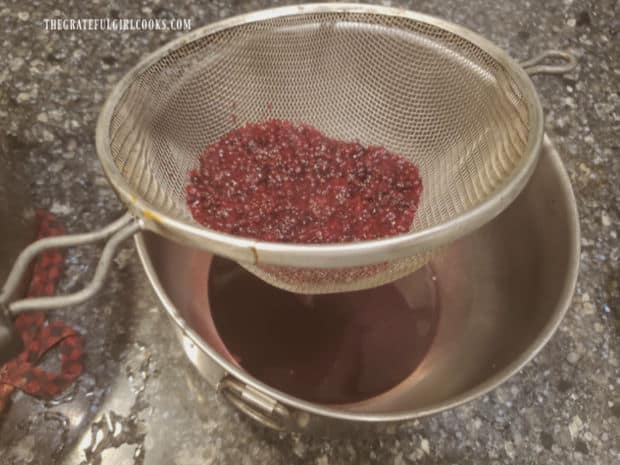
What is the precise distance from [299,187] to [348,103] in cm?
30

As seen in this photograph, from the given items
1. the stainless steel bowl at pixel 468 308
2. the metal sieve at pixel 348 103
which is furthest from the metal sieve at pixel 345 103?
the stainless steel bowl at pixel 468 308

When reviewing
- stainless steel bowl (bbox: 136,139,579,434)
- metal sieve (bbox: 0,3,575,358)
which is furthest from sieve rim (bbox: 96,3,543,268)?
stainless steel bowl (bbox: 136,139,579,434)

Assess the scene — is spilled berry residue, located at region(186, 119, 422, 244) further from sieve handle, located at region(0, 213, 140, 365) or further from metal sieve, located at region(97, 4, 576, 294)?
sieve handle, located at region(0, 213, 140, 365)

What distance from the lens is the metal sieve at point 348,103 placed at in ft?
3.05

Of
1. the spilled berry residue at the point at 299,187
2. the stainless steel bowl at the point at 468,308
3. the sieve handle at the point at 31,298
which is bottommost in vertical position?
the stainless steel bowl at the point at 468,308

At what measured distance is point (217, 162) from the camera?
1.07m

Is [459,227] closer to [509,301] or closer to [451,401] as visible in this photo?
[451,401]

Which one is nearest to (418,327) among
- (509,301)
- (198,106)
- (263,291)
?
(509,301)

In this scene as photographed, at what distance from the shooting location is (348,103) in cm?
121

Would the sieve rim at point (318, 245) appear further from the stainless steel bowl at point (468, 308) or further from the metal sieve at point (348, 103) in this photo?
the stainless steel bowl at point (468, 308)

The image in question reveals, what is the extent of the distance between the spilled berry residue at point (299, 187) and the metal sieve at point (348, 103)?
6 cm

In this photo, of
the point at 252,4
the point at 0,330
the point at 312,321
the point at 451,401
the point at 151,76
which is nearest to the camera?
the point at 0,330

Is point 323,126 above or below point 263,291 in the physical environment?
above

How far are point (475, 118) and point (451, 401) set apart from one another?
60cm
